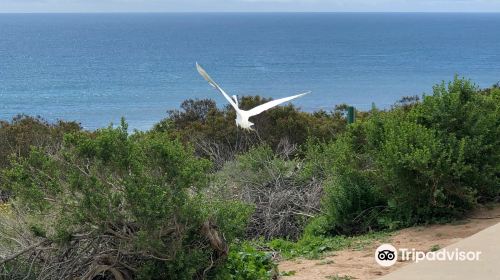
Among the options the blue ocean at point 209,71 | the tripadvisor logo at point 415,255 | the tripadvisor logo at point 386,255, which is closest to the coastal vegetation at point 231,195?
the tripadvisor logo at point 386,255

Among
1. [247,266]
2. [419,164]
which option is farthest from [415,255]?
[247,266]

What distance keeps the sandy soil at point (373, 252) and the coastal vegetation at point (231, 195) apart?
0.65ft

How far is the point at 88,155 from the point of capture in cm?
606

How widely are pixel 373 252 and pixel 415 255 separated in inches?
22.2

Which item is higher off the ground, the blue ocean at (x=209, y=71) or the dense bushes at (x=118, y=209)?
the blue ocean at (x=209, y=71)

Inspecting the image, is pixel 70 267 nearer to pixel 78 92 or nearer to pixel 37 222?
pixel 37 222

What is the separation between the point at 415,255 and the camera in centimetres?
654

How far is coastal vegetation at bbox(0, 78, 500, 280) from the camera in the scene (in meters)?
5.95

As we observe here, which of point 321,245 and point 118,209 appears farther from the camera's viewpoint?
point 321,245

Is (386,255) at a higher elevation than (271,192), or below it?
below

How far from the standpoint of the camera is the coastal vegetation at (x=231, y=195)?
595cm

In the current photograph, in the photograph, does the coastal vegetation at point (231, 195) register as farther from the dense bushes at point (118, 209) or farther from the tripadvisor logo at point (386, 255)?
the tripadvisor logo at point (386, 255)

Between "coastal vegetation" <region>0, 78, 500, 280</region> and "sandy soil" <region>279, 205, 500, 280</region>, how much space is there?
0.20 metres

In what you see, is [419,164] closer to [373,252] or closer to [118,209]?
[373,252]
